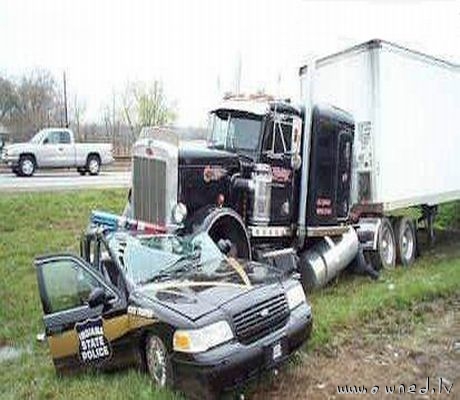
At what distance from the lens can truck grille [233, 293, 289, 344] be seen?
6414 millimetres

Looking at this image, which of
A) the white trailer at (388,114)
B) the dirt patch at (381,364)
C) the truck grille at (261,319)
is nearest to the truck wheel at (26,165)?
the white trailer at (388,114)

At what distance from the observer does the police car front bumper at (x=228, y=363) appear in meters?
6.09

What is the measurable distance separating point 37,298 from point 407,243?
782 cm

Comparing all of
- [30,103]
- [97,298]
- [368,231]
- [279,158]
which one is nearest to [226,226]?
[279,158]

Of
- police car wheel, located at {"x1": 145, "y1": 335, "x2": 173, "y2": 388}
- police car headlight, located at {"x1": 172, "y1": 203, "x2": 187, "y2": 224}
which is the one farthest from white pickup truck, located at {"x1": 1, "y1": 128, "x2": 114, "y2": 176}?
police car wheel, located at {"x1": 145, "y1": 335, "x2": 173, "y2": 388}

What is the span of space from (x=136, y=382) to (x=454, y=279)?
6.62 meters

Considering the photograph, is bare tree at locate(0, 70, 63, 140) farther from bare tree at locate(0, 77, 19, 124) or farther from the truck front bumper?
the truck front bumper

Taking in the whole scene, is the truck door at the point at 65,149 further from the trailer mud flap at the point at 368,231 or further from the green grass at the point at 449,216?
the trailer mud flap at the point at 368,231

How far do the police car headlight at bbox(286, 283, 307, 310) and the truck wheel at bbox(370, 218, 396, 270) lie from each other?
6.70m

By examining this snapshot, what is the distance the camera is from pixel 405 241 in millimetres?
15500

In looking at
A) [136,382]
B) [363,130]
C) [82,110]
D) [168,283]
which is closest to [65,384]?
[136,382]

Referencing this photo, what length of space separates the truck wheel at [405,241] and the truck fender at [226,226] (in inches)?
195

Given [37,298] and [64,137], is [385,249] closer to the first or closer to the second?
[37,298]

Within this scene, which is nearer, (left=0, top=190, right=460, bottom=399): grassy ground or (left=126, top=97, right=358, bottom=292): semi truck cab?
(left=0, top=190, right=460, bottom=399): grassy ground
